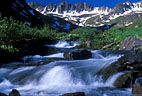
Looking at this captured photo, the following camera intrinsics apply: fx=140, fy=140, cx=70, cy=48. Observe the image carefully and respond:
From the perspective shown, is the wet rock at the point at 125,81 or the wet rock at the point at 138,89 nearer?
the wet rock at the point at 138,89

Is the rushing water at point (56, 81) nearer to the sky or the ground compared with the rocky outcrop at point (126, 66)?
nearer to the ground

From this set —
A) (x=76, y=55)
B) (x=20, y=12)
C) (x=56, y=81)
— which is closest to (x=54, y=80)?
(x=56, y=81)

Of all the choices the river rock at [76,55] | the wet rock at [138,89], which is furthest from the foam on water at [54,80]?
the river rock at [76,55]

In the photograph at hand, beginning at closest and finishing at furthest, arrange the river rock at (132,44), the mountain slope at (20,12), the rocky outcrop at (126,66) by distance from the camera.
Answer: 1. the rocky outcrop at (126,66)
2. the river rock at (132,44)
3. the mountain slope at (20,12)

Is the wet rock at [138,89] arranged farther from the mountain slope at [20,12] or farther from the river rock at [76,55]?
the mountain slope at [20,12]

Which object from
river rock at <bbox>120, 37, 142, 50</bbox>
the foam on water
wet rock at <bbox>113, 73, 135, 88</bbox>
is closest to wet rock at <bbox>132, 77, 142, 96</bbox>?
the foam on water

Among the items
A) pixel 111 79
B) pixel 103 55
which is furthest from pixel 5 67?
pixel 103 55

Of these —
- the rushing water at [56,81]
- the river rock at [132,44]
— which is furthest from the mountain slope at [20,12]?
the rushing water at [56,81]

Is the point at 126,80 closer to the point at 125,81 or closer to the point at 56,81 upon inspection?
the point at 125,81

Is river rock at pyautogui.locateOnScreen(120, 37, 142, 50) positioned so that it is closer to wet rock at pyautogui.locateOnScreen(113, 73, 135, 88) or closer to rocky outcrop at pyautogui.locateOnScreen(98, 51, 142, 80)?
rocky outcrop at pyautogui.locateOnScreen(98, 51, 142, 80)

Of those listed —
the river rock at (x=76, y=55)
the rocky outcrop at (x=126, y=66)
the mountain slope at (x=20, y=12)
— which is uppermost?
the mountain slope at (x=20, y=12)

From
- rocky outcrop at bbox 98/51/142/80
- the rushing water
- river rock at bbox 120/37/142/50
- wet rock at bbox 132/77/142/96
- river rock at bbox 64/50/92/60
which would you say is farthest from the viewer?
river rock at bbox 120/37/142/50

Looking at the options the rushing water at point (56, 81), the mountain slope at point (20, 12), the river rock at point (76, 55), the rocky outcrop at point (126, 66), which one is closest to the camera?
the rushing water at point (56, 81)

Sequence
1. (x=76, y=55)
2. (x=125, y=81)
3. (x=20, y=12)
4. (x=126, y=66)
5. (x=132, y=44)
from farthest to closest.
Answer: (x=20, y=12) < (x=132, y=44) < (x=76, y=55) < (x=126, y=66) < (x=125, y=81)
